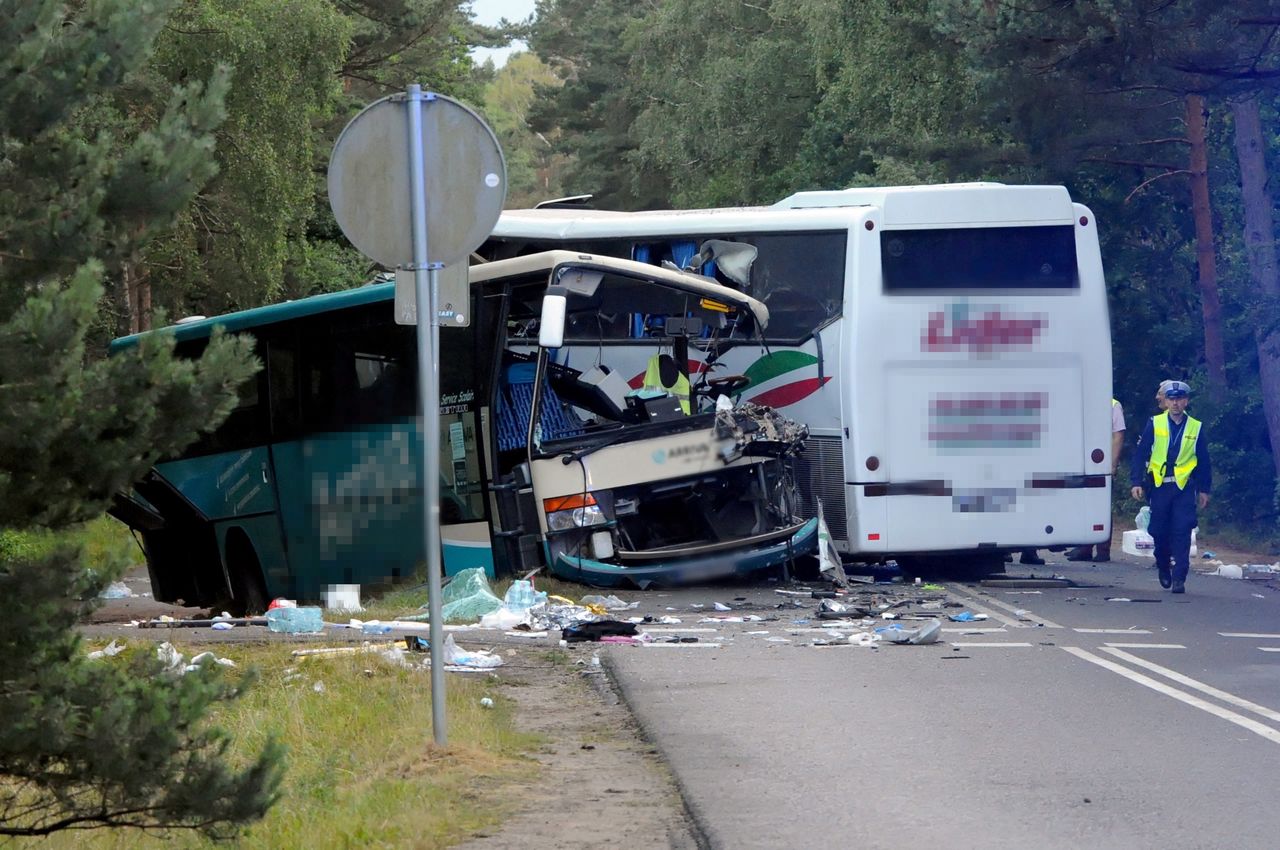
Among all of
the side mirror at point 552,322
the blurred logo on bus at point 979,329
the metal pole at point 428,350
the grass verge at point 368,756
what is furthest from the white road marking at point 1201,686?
the side mirror at point 552,322

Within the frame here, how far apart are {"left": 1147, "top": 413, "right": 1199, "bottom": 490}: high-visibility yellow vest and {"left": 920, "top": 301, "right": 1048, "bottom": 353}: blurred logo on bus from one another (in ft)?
4.61

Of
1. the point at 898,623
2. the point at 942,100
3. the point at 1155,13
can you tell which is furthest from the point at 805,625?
the point at 942,100

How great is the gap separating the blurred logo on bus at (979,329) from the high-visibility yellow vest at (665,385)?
2.25m

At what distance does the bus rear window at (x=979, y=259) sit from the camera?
53.1ft

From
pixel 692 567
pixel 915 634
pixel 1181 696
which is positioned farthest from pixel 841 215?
pixel 1181 696

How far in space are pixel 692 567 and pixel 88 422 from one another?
9495 millimetres

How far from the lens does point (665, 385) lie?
16.0m

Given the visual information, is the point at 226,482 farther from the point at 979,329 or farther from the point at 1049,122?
the point at 1049,122

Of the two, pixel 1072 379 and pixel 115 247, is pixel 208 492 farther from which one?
pixel 115 247

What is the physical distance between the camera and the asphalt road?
256 inches

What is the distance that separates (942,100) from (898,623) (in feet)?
69.4

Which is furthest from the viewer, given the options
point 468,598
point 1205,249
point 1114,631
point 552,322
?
point 1205,249

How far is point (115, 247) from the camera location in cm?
635

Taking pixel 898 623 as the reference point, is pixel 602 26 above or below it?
above
